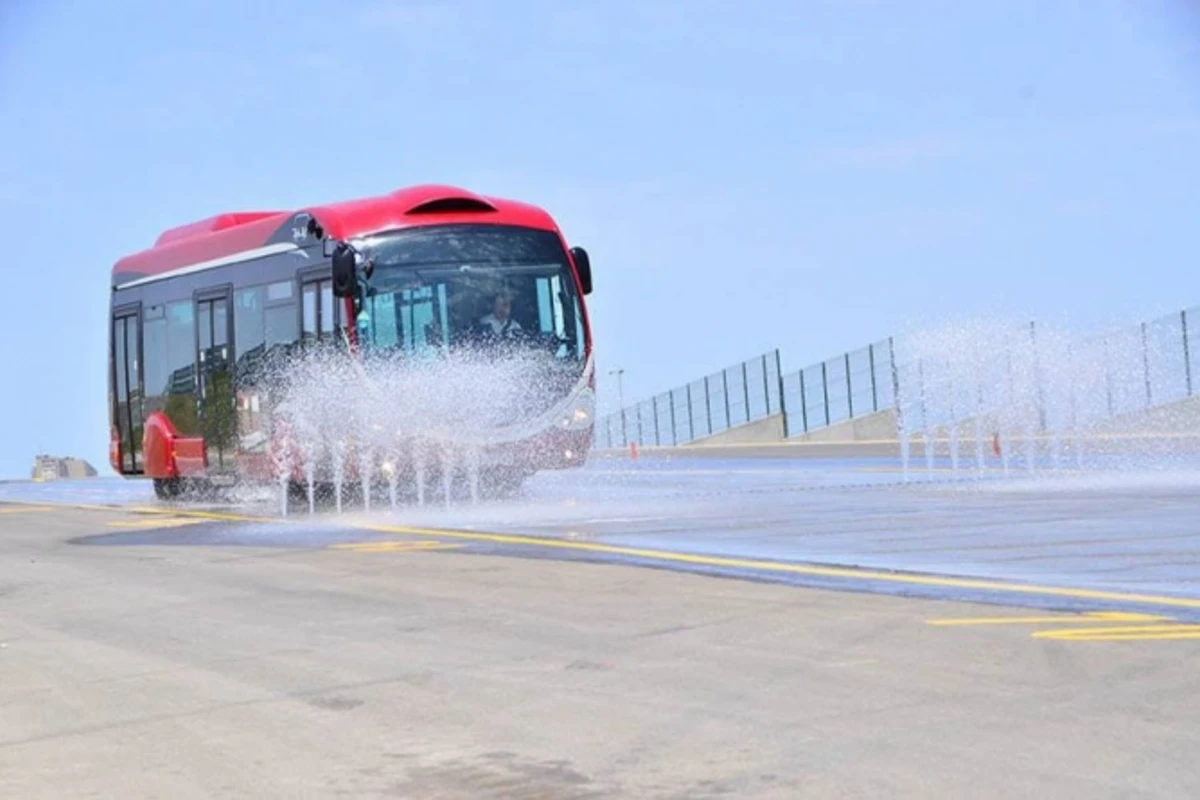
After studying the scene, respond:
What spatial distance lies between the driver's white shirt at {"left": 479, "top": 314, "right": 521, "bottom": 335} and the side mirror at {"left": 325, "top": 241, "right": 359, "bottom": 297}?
163cm

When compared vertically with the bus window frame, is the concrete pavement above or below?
below

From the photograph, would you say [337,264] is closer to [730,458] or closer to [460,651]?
[460,651]

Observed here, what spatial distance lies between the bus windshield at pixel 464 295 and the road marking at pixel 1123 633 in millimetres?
16355

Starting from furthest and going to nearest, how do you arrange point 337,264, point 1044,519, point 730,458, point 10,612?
point 730,458
point 337,264
point 1044,519
point 10,612

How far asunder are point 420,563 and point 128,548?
4.39m

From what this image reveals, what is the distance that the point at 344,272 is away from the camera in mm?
25047

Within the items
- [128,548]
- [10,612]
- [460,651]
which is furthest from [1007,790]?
[128,548]

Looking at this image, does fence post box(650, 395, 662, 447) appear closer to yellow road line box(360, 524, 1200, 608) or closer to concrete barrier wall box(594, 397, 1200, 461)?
concrete barrier wall box(594, 397, 1200, 461)

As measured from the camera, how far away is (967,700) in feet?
25.8

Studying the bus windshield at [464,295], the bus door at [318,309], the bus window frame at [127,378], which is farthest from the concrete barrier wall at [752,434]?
the bus door at [318,309]

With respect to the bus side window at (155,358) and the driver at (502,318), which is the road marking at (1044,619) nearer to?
the driver at (502,318)

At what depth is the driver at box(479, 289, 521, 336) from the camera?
85.0ft

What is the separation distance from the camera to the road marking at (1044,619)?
33.5ft

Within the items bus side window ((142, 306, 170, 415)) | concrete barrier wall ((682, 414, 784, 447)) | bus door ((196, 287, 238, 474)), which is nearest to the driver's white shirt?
bus door ((196, 287, 238, 474))
